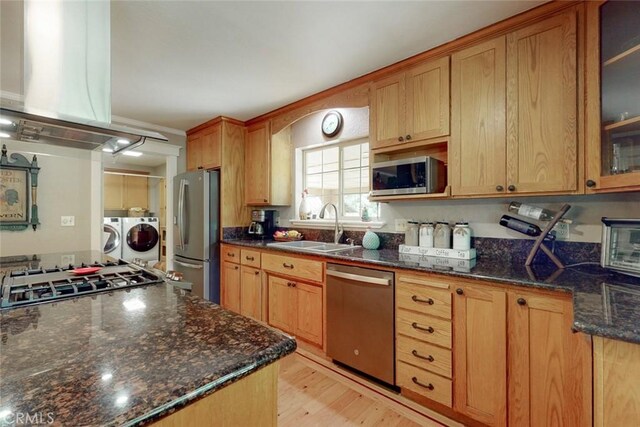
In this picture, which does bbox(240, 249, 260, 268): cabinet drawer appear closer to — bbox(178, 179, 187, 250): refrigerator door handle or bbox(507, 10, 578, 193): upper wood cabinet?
bbox(178, 179, 187, 250): refrigerator door handle

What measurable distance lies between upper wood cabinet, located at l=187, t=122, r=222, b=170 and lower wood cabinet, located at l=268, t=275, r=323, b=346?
5.45 ft

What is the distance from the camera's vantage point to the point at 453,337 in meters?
1.60

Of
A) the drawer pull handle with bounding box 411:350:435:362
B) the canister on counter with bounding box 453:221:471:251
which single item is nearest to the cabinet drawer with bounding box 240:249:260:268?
the drawer pull handle with bounding box 411:350:435:362

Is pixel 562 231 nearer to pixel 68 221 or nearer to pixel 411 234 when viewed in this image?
pixel 411 234

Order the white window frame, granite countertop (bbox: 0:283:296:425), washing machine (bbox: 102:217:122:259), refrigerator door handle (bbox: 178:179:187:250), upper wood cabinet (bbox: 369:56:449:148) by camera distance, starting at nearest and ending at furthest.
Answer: granite countertop (bbox: 0:283:296:425)
upper wood cabinet (bbox: 369:56:449:148)
the white window frame
refrigerator door handle (bbox: 178:179:187:250)
washing machine (bbox: 102:217:122:259)

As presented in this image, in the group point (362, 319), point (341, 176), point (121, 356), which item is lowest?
point (362, 319)

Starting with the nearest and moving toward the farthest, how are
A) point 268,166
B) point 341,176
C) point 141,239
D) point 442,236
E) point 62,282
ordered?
1. point 62,282
2. point 442,236
3. point 341,176
4. point 268,166
5. point 141,239

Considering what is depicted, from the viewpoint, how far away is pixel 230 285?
3.19m

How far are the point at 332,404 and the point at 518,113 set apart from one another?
6.75ft

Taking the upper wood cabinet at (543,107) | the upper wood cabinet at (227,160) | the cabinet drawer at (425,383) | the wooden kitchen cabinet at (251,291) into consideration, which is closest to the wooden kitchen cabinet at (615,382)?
the cabinet drawer at (425,383)

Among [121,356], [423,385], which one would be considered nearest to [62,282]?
[121,356]

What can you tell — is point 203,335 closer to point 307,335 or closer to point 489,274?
point 489,274

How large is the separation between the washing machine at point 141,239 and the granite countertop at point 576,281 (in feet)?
16.5

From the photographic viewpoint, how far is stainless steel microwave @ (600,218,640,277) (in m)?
1.33
